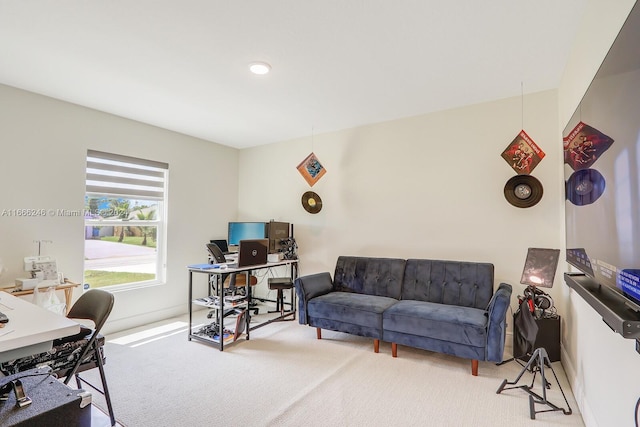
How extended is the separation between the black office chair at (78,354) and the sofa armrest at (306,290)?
190 cm

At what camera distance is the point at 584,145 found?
1.59 metres

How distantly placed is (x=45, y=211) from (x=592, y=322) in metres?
4.73

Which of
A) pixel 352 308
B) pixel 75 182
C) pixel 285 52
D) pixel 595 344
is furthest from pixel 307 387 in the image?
pixel 75 182

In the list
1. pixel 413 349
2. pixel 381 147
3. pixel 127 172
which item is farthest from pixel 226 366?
pixel 381 147

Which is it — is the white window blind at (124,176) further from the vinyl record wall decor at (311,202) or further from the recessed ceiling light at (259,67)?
the recessed ceiling light at (259,67)

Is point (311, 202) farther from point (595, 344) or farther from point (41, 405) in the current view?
point (41, 405)

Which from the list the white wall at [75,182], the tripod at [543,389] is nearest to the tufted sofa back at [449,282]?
the tripod at [543,389]

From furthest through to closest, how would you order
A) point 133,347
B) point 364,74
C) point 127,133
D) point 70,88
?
point 127,133
point 133,347
point 70,88
point 364,74

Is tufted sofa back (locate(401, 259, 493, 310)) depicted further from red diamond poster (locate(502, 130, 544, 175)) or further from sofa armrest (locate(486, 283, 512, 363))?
red diamond poster (locate(502, 130, 544, 175))

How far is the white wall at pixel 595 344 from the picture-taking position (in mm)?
1390

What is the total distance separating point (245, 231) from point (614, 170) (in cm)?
435

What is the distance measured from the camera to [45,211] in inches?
131

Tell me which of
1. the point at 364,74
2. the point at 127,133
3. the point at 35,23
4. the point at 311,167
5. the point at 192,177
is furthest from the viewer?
the point at 192,177

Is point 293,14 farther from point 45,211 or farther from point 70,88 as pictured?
point 45,211
